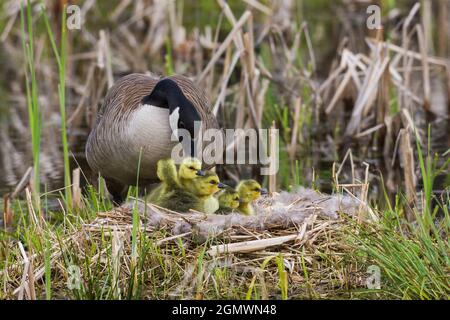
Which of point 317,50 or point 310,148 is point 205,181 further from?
point 317,50

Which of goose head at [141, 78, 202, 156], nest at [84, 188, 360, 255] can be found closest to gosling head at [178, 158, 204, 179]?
goose head at [141, 78, 202, 156]

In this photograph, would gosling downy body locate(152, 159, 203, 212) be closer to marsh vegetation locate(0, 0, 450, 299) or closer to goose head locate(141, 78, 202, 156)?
goose head locate(141, 78, 202, 156)

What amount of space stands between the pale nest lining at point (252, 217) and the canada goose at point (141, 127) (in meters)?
0.45

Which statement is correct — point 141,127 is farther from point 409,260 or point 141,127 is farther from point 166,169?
point 409,260

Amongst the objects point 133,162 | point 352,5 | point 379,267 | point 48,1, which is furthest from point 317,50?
point 379,267

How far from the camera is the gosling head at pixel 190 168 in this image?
193 inches

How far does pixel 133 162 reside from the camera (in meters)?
5.36

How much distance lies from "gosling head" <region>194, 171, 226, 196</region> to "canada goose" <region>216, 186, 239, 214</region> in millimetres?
87

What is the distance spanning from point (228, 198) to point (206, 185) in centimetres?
17

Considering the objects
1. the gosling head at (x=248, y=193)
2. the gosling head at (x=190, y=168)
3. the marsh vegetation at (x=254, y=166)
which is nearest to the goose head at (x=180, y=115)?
the gosling head at (x=190, y=168)

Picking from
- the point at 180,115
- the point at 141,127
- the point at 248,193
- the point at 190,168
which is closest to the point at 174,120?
the point at 180,115

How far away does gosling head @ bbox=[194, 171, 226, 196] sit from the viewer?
4855 millimetres

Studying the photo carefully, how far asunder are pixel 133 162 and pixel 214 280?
56.6 inches

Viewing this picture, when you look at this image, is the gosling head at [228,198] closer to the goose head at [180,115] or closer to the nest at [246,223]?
the nest at [246,223]
